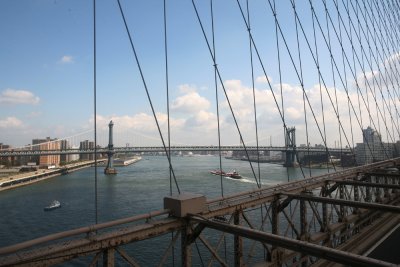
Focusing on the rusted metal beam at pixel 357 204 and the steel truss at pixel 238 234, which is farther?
the rusted metal beam at pixel 357 204

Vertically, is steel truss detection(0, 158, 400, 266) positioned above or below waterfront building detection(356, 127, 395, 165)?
below

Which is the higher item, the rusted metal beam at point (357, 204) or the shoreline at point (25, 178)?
the rusted metal beam at point (357, 204)

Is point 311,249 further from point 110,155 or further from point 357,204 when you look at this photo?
point 110,155

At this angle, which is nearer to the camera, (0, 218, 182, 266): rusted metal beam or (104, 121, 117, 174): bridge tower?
(0, 218, 182, 266): rusted metal beam

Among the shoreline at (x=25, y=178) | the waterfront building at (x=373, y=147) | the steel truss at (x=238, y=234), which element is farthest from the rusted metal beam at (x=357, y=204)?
the shoreline at (x=25, y=178)

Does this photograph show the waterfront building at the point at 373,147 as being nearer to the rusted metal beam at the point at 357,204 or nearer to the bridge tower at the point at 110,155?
the rusted metal beam at the point at 357,204

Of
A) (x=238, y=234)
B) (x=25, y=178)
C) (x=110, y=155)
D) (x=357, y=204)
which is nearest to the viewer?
(x=238, y=234)

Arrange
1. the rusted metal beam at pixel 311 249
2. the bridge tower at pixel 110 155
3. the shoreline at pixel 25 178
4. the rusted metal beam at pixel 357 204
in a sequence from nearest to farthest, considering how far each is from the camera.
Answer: the rusted metal beam at pixel 311 249, the rusted metal beam at pixel 357 204, the shoreline at pixel 25 178, the bridge tower at pixel 110 155

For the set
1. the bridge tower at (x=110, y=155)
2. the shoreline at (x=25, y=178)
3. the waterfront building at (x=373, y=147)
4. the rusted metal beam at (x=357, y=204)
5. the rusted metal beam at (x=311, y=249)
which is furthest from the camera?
the bridge tower at (x=110, y=155)

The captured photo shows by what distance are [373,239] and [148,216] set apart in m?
9.38

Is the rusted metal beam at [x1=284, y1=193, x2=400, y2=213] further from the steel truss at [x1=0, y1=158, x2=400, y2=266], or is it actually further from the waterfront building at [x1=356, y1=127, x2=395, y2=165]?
the waterfront building at [x1=356, y1=127, x2=395, y2=165]

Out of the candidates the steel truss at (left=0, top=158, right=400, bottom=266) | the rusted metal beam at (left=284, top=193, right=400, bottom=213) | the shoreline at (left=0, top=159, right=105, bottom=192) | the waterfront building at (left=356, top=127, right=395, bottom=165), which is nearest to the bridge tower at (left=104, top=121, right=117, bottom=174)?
the shoreline at (left=0, top=159, right=105, bottom=192)

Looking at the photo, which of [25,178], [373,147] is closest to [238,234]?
[373,147]

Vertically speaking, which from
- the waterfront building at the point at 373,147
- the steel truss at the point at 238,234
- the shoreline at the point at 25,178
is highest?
the waterfront building at the point at 373,147
